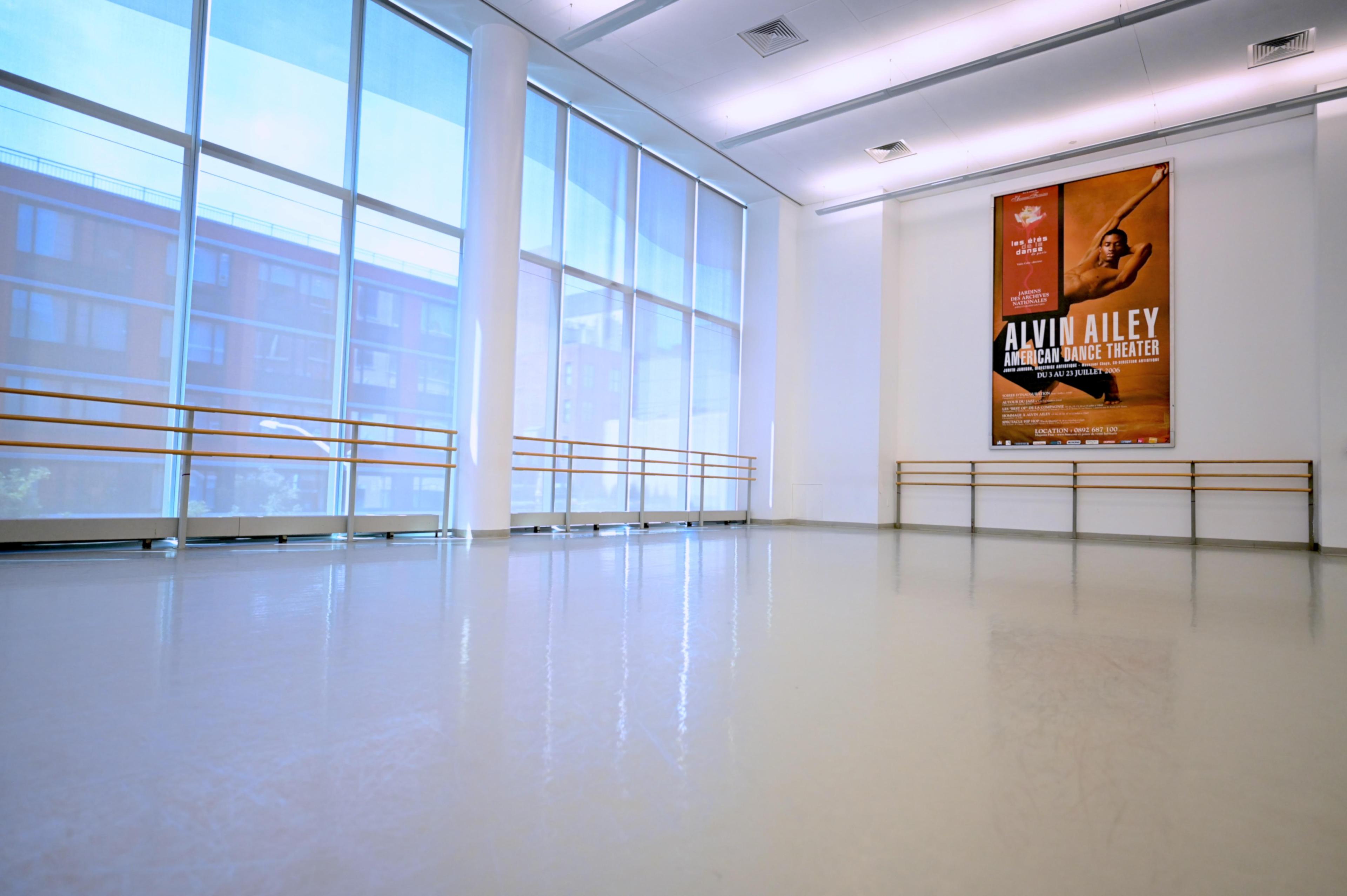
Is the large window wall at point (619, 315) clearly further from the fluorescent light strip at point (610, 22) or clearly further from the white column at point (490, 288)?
the fluorescent light strip at point (610, 22)

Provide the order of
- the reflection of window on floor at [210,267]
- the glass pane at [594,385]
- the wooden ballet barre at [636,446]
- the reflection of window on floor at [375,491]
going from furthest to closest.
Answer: the glass pane at [594,385]
the wooden ballet barre at [636,446]
the reflection of window on floor at [375,491]
the reflection of window on floor at [210,267]

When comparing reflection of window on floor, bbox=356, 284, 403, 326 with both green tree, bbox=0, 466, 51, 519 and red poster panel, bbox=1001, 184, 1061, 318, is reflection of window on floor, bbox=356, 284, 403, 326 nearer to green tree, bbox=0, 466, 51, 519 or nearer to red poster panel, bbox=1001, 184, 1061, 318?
green tree, bbox=0, 466, 51, 519

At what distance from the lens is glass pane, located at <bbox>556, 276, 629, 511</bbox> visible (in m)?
7.22

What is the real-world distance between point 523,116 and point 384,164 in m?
1.16

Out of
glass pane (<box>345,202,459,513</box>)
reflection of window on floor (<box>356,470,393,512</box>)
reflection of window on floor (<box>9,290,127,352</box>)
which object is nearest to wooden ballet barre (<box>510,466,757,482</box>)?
glass pane (<box>345,202,459,513</box>)

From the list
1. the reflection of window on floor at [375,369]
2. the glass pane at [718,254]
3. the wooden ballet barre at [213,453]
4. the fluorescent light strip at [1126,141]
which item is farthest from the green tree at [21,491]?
the fluorescent light strip at [1126,141]

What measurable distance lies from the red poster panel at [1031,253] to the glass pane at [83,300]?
8.01m

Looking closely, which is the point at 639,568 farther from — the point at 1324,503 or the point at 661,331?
the point at 1324,503

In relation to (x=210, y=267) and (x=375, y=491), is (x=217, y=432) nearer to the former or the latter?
(x=210, y=267)

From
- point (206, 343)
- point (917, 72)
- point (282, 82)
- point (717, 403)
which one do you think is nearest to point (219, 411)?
point (206, 343)

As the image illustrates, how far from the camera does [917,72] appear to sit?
257 inches

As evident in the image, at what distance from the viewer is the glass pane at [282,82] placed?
4828mm

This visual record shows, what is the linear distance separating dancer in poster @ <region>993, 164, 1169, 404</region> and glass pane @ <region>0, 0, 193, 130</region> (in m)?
8.19

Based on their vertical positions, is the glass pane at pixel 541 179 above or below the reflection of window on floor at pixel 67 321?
above
